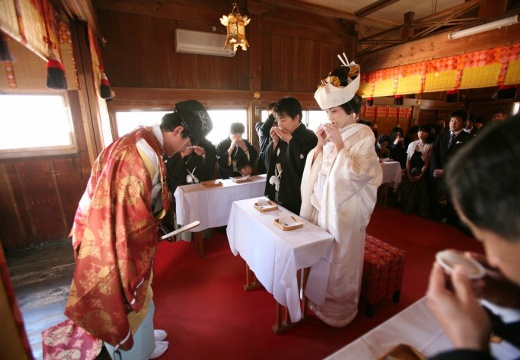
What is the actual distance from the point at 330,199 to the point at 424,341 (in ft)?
4.67

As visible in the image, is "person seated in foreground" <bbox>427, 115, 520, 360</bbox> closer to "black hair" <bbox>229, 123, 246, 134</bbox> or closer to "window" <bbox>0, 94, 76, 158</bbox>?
"black hair" <bbox>229, 123, 246, 134</bbox>

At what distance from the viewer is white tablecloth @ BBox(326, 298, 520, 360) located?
1009mm

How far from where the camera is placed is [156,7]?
528 centimetres

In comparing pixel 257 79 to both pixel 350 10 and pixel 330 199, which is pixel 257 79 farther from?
pixel 330 199

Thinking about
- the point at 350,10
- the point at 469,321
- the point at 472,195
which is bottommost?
the point at 469,321

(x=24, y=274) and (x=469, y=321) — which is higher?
(x=469, y=321)

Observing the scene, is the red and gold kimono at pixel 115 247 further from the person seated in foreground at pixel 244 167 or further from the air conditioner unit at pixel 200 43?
the air conditioner unit at pixel 200 43

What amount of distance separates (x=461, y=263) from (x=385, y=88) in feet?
25.9

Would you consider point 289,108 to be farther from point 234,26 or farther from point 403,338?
point 234,26

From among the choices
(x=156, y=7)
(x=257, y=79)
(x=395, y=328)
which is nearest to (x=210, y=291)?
(x=395, y=328)

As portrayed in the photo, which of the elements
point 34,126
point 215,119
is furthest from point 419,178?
point 34,126

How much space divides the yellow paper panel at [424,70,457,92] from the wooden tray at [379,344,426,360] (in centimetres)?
665

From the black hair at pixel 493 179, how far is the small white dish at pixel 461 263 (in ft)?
0.53

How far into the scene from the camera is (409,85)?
655 cm
